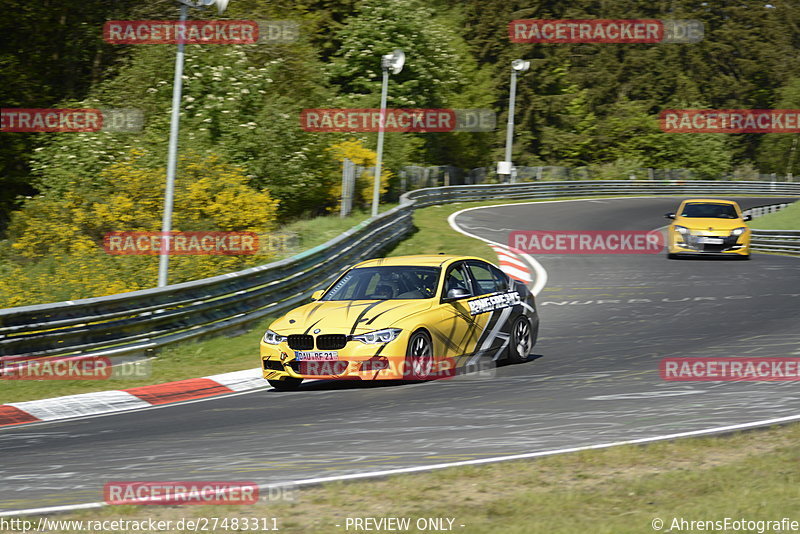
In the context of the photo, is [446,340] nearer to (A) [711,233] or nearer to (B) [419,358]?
(B) [419,358]

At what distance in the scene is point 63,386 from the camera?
11.5m

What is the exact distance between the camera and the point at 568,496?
5.76m

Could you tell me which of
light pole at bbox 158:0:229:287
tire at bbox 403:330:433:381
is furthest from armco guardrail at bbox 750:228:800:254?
tire at bbox 403:330:433:381

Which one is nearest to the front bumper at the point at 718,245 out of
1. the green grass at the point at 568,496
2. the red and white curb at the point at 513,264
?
the red and white curb at the point at 513,264

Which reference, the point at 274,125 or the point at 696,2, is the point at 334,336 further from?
the point at 696,2

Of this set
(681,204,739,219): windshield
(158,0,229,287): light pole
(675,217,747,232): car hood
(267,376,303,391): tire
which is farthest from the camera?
(681,204,739,219): windshield

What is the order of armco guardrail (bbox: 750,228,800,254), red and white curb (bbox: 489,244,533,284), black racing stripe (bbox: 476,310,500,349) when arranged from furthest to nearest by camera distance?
armco guardrail (bbox: 750,228,800,254) → red and white curb (bbox: 489,244,533,284) → black racing stripe (bbox: 476,310,500,349)

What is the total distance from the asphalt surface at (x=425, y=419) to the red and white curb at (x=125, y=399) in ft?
1.59

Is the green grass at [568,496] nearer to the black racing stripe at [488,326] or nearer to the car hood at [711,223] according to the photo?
the black racing stripe at [488,326]

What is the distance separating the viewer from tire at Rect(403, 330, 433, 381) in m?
10.5

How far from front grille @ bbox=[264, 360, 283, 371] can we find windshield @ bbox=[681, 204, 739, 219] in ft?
57.4

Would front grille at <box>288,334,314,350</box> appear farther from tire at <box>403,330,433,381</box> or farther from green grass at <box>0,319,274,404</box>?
green grass at <box>0,319,274,404</box>

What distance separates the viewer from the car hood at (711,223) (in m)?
25.0

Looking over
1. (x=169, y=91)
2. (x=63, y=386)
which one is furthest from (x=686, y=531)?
(x=169, y=91)
